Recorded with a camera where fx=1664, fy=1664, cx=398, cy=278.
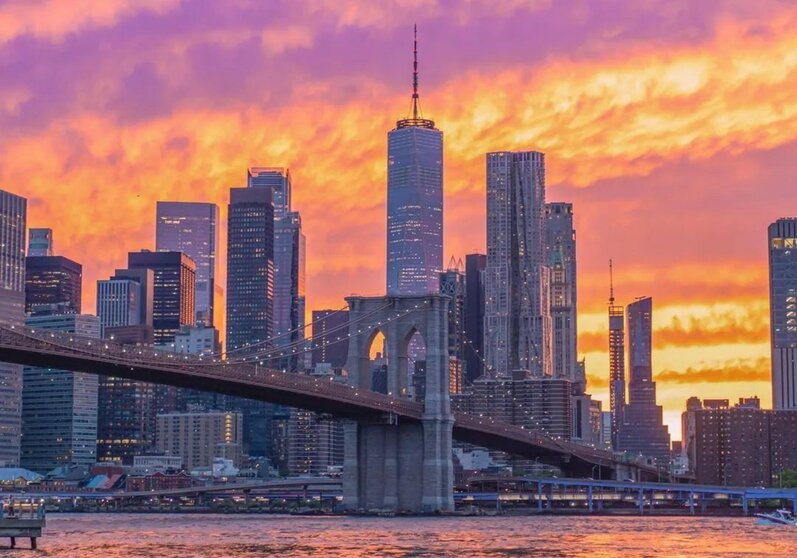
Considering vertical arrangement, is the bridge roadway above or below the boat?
above

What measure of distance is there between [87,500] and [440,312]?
9037 centimetres

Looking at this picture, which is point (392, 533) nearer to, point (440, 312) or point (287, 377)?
point (287, 377)

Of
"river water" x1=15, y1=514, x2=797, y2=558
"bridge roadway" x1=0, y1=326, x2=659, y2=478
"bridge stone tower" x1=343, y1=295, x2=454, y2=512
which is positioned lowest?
"river water" x1=15, y1=514, x2=797, y2=558

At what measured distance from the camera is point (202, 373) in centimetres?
8812

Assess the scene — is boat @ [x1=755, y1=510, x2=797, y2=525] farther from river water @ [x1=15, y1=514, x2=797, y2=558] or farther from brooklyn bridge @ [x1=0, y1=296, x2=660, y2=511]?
brooklyn bridge @ [x1=0, y1=296, x2=660, y2=511]

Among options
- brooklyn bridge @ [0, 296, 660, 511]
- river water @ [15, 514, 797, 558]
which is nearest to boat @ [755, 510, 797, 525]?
river water @ [15, 514, 797, 558]

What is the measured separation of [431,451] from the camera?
105m

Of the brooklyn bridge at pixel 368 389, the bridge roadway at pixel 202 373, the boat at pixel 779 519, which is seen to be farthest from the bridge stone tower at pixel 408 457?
the boat at pixel 779 519

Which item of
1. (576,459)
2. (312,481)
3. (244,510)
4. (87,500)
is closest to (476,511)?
(576,459)

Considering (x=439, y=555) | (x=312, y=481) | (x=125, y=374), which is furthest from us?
(x=312, y=481)

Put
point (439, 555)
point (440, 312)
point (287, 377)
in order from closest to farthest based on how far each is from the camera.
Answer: point (439, 555)
point (287, 377)
point (440, 312)

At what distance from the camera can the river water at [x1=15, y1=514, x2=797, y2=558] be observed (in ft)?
224

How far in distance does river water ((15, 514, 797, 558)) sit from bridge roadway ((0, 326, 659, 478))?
7172 mm

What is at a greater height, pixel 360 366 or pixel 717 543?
pixel 360 366
